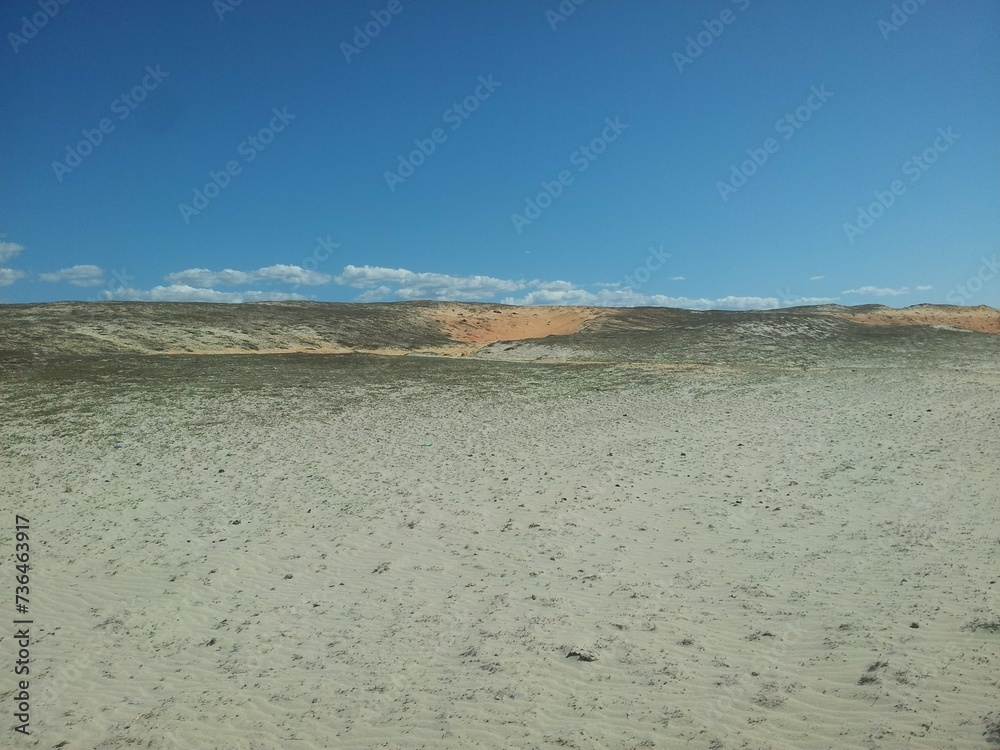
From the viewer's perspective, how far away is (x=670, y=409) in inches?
1030

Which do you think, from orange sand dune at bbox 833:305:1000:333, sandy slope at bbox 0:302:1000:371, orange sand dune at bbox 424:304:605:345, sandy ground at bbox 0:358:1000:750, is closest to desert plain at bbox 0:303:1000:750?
sandy ground at bbox 0:358:1000:750

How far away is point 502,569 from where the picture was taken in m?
11.3

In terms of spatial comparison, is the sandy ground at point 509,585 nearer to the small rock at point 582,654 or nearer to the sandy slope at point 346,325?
the small rock at point 582,654

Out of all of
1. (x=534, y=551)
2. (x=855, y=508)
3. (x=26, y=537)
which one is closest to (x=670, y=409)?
(x=855, y=508)

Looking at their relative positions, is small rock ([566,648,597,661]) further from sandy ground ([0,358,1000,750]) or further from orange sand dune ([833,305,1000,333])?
orange sand dune ([833,305,1000,333])

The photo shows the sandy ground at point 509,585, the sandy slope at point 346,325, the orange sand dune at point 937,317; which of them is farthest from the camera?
the orange sand dune at point 937,317

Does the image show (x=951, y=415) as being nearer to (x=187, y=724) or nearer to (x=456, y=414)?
(x=456, y=414)

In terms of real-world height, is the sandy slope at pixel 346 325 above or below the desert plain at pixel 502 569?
above

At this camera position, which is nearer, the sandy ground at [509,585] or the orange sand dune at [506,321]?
the sandy ground at [509,585]

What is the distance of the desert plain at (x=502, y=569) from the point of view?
24.1 feet

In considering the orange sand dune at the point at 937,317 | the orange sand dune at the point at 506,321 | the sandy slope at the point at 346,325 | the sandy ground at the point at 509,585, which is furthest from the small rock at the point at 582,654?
the orange sand dune at the point at 937,317

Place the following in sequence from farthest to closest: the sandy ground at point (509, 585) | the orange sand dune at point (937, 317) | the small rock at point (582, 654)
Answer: the orange sand dune at point (937, 317) < the small rock at point (582, 654) < the sandy ground at point (509, 585)

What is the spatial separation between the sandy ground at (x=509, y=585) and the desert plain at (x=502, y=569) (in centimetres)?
5

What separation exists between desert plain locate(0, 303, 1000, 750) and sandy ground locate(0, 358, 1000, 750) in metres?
0.05
